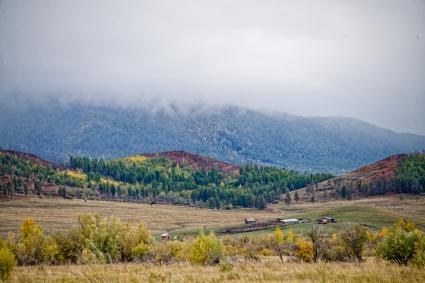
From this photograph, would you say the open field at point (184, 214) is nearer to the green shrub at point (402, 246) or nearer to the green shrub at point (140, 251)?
the green shrub at point (140, 251)

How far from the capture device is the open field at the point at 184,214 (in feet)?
410

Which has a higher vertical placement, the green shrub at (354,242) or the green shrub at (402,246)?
the green shrub at (402,246)

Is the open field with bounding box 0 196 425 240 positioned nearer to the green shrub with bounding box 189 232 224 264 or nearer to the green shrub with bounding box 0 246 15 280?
the green shrub with bounding box 189 232 224 264

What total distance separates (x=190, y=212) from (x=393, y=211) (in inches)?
3019

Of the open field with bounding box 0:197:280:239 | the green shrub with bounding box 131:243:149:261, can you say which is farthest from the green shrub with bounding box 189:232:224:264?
the open field with bounding box 0:197:280:239

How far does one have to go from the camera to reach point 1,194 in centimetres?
18012

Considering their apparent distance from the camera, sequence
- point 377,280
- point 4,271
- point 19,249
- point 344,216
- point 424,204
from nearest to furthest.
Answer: point 377,280, point 4,271, point 19,249, point 344,216, point 424,204

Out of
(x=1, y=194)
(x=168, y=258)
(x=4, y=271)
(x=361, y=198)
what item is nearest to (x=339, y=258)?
(x=168, y=258)

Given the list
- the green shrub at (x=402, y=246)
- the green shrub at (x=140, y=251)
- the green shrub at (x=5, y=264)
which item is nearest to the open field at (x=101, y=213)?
the green shrub at (x=140, y=251)

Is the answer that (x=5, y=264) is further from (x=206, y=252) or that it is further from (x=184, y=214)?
(x=184, y=214)

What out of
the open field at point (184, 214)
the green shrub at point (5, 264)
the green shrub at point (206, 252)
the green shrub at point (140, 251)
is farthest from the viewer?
the open field at point (184, 214)

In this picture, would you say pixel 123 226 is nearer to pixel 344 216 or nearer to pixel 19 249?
pixel 19 249

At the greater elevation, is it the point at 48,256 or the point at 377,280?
the point at 377,280

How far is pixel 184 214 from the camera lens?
557 ft
